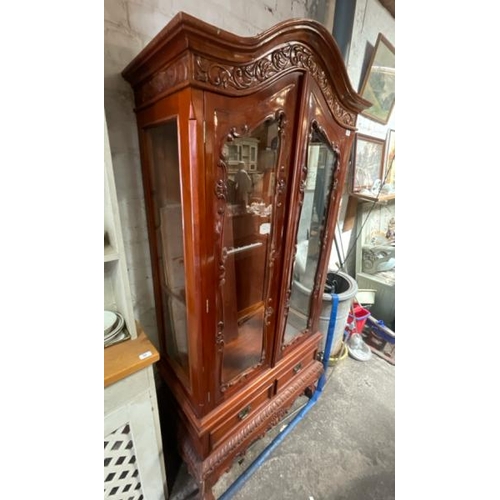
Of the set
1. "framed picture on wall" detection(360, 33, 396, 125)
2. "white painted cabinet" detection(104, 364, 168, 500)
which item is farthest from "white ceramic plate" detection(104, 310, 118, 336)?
"framed picture on wall" detection(360, 33, 396, 125)

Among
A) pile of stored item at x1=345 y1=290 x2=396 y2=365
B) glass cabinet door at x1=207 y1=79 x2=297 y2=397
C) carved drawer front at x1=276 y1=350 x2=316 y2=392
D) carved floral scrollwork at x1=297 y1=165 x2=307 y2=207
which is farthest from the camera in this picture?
pile of stored item at x1=345 y1=290 x2=396 y2=365

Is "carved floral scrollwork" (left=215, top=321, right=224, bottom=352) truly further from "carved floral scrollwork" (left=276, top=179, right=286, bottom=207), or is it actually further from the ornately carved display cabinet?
"carved floral scrollwork" (left=276, top=179, right=286, bottom=207)

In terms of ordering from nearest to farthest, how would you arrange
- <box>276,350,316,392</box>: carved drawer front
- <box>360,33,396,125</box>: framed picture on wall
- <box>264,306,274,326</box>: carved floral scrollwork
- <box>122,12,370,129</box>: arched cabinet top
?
<box>122,12,370,129</box>: arched cabinet top → <box>264,306,274,326</box>: carved floral scrollwork → <box>276,350,316,392</box>: carved drawer front → <box>360,33,396,125</box>: framed picture on wall

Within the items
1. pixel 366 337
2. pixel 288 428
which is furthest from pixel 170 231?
pixel 366 337

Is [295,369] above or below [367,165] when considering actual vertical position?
below

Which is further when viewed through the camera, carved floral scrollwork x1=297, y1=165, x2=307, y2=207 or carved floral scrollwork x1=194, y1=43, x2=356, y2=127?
carved floral scrollwork x1=297, y1=165, x2=307, y2=207

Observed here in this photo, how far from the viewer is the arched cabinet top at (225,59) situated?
A: 0.55 m

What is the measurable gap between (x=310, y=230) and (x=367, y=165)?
53.5 inches

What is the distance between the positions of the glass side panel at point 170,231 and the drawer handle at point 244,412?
1.02 ft

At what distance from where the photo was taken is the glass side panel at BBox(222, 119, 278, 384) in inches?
32.1

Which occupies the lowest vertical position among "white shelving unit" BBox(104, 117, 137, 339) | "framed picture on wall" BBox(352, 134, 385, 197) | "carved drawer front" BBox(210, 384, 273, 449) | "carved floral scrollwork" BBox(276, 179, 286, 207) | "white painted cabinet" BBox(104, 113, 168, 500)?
"carved drawer front" BBox(210, 384, 273, 449)

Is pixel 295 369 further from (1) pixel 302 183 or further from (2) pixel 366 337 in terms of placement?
(2) pixel 366 337

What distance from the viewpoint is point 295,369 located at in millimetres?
1330
